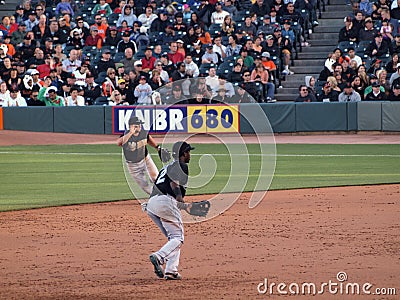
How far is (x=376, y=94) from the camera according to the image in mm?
26594

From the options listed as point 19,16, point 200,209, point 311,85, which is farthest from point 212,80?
point 200,209

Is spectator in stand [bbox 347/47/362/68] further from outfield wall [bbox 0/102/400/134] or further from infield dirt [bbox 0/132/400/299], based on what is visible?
infield dirt [bbox 0/132/400/299]

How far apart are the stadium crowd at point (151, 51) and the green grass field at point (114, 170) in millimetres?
3574

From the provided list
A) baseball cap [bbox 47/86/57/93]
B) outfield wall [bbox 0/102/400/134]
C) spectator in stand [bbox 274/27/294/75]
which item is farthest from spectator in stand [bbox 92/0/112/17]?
spectator in stand [bbox 274/27/294/75]

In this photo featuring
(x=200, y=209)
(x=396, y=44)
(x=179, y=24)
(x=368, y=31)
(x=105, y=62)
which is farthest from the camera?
(x=179, y=24)

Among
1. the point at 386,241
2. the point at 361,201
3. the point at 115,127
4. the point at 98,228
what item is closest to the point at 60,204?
the point at 98,228

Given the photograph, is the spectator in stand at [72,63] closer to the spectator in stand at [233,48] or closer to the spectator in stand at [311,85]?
the spectator in stand at [233,48]

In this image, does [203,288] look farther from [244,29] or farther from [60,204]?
[244,29]

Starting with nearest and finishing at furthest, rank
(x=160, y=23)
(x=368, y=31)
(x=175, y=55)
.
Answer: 1. (x=368, y=31)
2. (x=175, y=55)
3. (x=160, y=23)

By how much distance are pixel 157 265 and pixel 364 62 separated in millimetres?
20337

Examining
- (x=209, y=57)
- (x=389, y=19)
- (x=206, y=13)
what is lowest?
(x=209, y=57)

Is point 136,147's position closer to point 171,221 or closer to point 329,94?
point 171,221

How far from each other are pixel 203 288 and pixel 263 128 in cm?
2060

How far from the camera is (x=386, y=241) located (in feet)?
34.2
